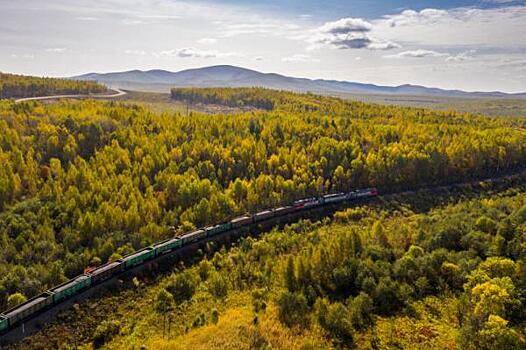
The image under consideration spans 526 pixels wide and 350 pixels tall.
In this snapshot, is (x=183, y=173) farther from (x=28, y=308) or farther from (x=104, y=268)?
(x=28, y=308)

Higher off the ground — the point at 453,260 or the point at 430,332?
the point at 453,260

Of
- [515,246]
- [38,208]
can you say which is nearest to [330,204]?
[515,246]

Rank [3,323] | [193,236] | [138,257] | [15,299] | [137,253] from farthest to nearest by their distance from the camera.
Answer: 1. [193,236]
2. [137,253]
3. [138,257]
4. [15,299]
5. [3,323]

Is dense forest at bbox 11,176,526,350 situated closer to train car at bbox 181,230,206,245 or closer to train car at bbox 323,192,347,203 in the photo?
train car at bbox 181,230,206,245

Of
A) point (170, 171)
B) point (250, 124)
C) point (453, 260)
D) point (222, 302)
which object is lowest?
point (222, 302)

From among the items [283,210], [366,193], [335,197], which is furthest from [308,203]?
[366,193]

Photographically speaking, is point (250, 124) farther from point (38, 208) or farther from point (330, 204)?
point (38, 208)
